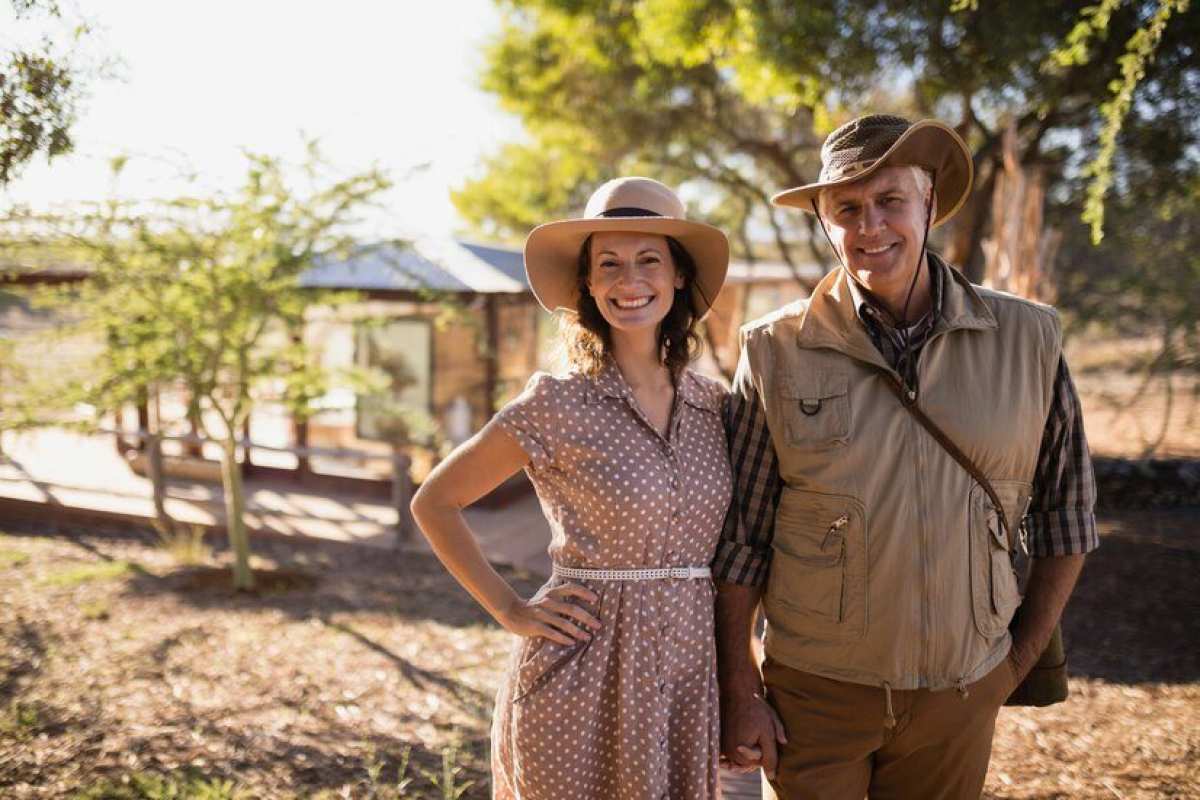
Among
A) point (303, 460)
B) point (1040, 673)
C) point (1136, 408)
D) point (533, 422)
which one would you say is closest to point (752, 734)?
point (1040, 673)

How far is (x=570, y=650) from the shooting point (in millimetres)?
2100

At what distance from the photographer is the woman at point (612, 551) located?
2057 mm

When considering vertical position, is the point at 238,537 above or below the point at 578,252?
below

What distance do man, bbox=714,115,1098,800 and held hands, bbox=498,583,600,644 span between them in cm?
35

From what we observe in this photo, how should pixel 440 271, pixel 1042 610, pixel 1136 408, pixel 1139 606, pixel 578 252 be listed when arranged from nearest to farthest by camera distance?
pixel 1042 610 → pixel 578 252 → pixel 1139 606 → pixel 440 271 → pixel 1136 408

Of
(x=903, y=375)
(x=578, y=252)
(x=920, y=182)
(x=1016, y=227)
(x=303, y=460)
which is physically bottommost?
(x=303, y=460)

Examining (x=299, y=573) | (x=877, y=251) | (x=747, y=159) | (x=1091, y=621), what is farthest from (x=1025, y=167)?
(x=299, y=573)

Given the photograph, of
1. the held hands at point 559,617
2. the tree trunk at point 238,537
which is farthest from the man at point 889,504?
the tree trunk at point 238,537

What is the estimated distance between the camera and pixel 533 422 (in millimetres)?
2055

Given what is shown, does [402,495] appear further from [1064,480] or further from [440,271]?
[1064,480]

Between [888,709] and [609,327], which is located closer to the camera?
A: [888,709]

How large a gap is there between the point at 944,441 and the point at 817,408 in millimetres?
286

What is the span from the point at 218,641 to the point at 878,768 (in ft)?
15.8

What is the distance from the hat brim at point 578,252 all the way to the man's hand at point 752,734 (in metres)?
1.02
